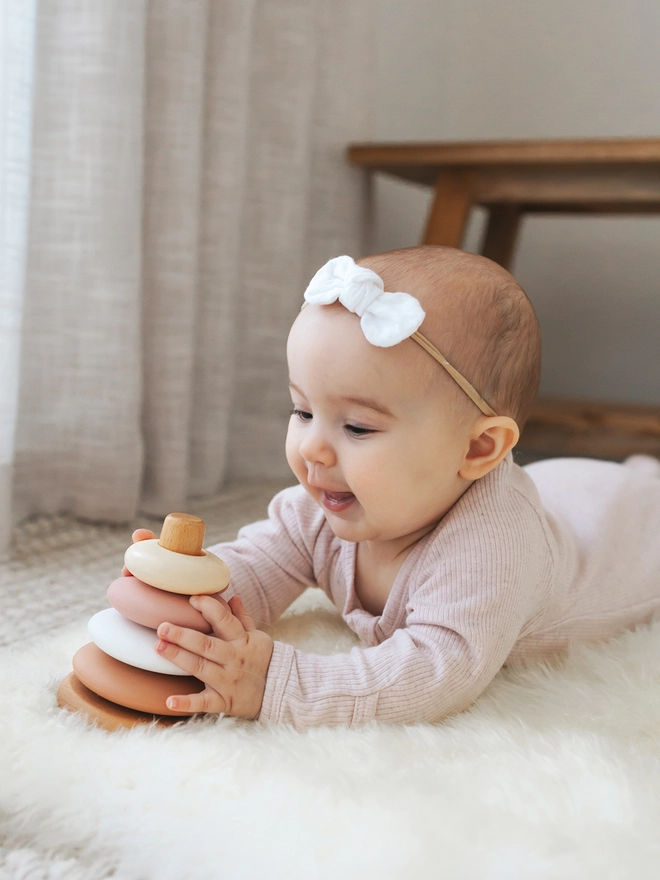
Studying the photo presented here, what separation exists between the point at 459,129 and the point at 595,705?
6.18 ft

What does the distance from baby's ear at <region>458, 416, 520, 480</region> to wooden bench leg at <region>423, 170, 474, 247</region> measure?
2.82 feet

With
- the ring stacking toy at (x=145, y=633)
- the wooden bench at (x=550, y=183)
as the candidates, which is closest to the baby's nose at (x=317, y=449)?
the ring stacking toy at (x=145, y=633)

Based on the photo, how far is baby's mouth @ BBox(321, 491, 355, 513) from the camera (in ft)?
2.34

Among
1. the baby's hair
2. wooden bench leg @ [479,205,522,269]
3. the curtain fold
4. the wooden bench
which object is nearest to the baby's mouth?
the baby's hair

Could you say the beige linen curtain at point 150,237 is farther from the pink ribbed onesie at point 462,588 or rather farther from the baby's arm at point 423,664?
the baby's arm at point 423,664

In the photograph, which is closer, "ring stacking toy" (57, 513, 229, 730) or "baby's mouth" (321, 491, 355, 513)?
"ring stacking toy" (57, 513, 229, 730)

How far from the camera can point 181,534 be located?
621mm

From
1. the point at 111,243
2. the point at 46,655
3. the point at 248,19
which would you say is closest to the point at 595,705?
the point at 46,655

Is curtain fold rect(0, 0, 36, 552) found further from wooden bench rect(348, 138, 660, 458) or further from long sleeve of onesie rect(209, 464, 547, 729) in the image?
wooden bench rect(348, 138, 660, 458)

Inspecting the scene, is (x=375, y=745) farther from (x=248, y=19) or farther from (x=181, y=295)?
(x=248, y=19)

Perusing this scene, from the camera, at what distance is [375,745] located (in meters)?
0.59

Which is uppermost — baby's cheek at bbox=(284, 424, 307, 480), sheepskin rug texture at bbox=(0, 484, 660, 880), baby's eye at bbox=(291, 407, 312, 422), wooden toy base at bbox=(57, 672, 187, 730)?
baby's eye at bbox=(291, 407, 312, 422)

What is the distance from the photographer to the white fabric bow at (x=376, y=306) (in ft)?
2.12

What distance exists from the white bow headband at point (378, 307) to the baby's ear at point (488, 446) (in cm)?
4
